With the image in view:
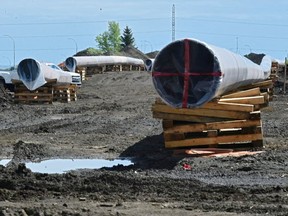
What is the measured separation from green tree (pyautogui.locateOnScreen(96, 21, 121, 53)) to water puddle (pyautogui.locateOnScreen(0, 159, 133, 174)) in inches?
4654

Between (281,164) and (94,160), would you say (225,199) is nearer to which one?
(281,164)

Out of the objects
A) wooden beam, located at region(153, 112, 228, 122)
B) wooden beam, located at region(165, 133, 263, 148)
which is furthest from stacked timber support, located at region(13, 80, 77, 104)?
wooden beam, located at region(165, 133, 263, 148)

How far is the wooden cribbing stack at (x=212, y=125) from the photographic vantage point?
47.1ft

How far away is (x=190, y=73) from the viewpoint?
547 inches

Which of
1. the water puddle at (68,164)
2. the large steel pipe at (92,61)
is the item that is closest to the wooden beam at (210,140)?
the water puddle at (68,164)

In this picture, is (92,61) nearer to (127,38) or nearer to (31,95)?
(31,95)

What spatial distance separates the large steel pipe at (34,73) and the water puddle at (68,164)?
59.8 ft

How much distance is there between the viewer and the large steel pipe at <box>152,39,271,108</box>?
13.7 meters

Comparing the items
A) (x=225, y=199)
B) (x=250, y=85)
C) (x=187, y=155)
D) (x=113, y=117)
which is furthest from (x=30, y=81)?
(x=225, y=199)

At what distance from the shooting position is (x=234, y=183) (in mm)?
11391

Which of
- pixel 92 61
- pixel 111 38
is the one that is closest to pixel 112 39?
pixel 111 38

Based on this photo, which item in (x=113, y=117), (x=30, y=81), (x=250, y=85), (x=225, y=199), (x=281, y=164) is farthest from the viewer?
(x=30, y=81)

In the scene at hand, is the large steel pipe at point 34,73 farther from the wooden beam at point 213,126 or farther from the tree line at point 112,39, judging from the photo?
the tree line at point 112,39

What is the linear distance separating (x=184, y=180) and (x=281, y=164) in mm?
2615
